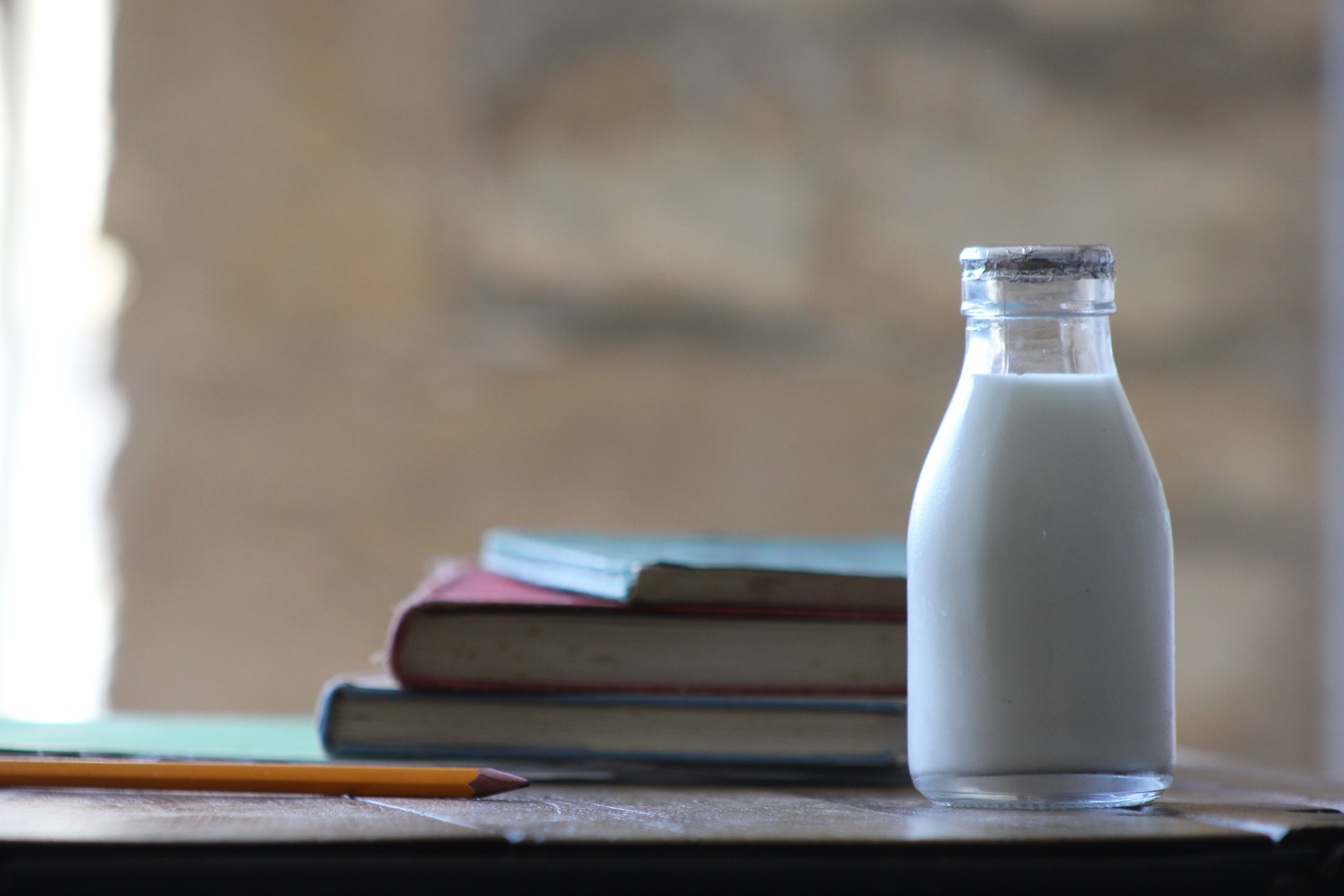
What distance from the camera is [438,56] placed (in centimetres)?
128

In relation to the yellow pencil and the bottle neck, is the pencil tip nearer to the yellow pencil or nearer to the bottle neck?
the yellow pencil

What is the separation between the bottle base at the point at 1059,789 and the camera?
1.53 ft

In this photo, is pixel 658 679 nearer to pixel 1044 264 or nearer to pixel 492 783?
pixel 492 783

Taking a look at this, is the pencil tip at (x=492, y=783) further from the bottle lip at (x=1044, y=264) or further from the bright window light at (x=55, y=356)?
the bright window light at (x=55, y=356)

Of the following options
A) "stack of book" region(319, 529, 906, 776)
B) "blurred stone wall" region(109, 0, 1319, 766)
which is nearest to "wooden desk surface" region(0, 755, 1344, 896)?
"stack of book" region(319, 529, 906, 776)

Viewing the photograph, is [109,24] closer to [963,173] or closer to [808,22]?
[808,22]

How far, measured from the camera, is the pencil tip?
0.48m

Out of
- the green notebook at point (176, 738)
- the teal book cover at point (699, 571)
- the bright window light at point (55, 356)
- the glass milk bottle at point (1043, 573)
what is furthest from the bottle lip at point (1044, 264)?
the bright window light at point (55, 356)

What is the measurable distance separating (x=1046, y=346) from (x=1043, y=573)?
0.28 ft

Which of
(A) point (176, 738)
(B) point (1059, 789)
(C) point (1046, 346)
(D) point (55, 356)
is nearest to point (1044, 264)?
(C) point (1046, 346)

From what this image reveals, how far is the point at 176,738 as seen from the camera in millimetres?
698

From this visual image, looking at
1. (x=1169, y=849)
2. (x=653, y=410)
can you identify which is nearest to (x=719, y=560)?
(x=1169, y=849)

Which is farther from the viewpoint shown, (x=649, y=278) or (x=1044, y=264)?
(x=649, y=278)

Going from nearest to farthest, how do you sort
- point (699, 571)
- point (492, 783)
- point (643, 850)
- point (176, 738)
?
1. point (643, 850)
2. point (492, 783)
3. point (699, 571)
4. point (176, 738)
